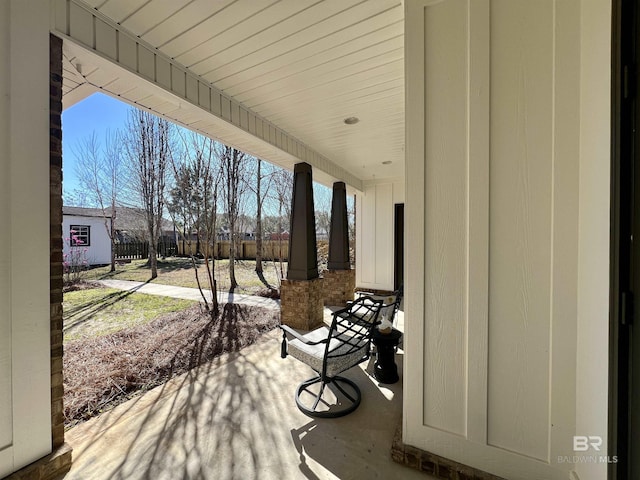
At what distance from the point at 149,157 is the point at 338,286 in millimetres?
5626

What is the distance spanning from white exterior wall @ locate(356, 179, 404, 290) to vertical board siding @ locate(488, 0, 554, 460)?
5436 mm

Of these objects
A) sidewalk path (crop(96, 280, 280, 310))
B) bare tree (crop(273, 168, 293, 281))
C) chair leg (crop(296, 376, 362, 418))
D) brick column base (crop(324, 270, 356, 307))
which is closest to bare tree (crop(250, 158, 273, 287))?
bare tree (crop(273, 168, 293, 281))

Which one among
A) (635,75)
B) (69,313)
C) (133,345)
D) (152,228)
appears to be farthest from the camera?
(152,228)

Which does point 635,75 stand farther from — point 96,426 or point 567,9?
point 96,426

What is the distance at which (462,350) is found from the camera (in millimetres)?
1545

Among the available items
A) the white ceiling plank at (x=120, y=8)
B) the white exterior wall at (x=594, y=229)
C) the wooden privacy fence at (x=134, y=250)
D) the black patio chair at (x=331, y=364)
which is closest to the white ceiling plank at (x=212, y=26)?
the white ceiling plank at (x=120, y=8)

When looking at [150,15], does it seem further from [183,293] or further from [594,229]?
[183,293]

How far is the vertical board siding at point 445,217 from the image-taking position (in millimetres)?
1533

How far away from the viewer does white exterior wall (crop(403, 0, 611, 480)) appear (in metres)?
1.25

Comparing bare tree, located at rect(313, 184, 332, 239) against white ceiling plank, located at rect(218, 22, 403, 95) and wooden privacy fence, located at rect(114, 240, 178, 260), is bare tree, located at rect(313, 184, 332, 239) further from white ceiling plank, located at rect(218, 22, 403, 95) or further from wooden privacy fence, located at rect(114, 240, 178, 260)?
white ceiling plank, located at rect(218, 22, 403, 95)

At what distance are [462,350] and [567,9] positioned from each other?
186 cm

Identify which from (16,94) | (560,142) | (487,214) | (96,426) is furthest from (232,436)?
(560,142)

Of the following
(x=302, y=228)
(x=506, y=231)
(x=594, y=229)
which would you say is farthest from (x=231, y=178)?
(x=594, y=229)

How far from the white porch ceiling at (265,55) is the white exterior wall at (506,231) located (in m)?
0.63
